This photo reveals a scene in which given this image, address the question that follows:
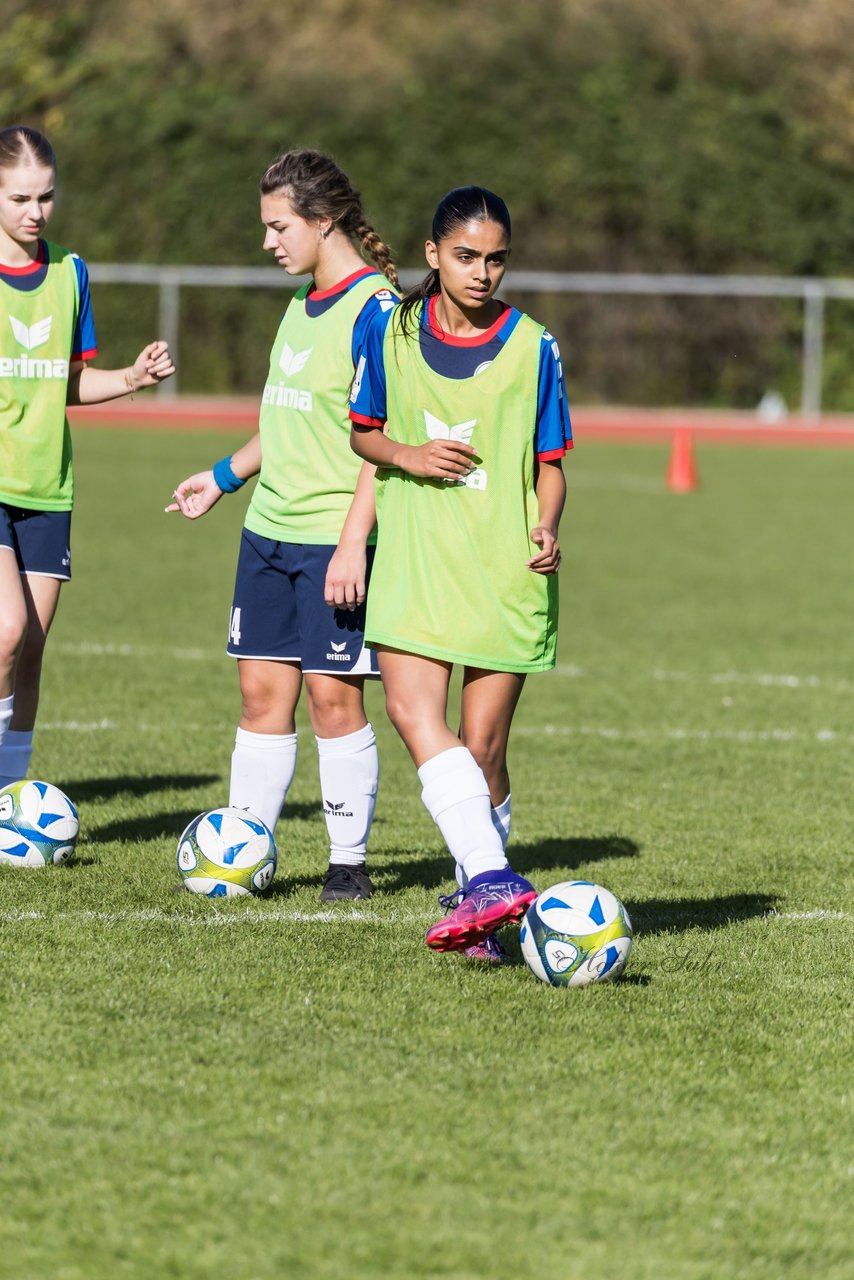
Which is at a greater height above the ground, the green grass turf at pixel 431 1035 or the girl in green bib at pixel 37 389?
the girl in green bib at pixel 37 389

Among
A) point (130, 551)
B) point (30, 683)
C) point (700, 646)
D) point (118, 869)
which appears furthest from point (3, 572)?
point (130, 551)

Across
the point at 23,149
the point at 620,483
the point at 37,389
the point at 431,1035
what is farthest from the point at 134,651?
the point at 620,483

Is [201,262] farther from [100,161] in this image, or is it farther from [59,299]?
[59,299]

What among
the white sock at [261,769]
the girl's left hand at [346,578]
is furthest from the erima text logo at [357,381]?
the white sock at [261,769]

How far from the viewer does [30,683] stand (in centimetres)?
619

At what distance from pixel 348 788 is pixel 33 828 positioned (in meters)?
0.97

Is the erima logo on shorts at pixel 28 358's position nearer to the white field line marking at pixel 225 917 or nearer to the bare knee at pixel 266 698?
the bare knee at pixel 266 698

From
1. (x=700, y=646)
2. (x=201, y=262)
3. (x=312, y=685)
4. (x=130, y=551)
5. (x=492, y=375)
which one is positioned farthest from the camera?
(x=201, y=262)

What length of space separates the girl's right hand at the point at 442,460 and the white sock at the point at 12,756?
226 centimetres

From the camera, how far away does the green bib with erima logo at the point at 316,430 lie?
5.26 m

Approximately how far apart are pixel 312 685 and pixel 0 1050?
1.75 m

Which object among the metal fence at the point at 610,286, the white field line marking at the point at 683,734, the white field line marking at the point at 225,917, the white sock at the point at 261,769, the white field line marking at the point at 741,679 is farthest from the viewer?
the metal fence at the point at 610,286

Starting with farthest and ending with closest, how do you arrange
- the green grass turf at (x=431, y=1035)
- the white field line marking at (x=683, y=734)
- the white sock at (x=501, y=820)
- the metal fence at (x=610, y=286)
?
the metal fence at (x=610, y=286), the white field line marking at (x=683, y=734), the white sock at (x=501, y=820), the green grass turf at (x=431, y=1035)

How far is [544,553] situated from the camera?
4.51 m
